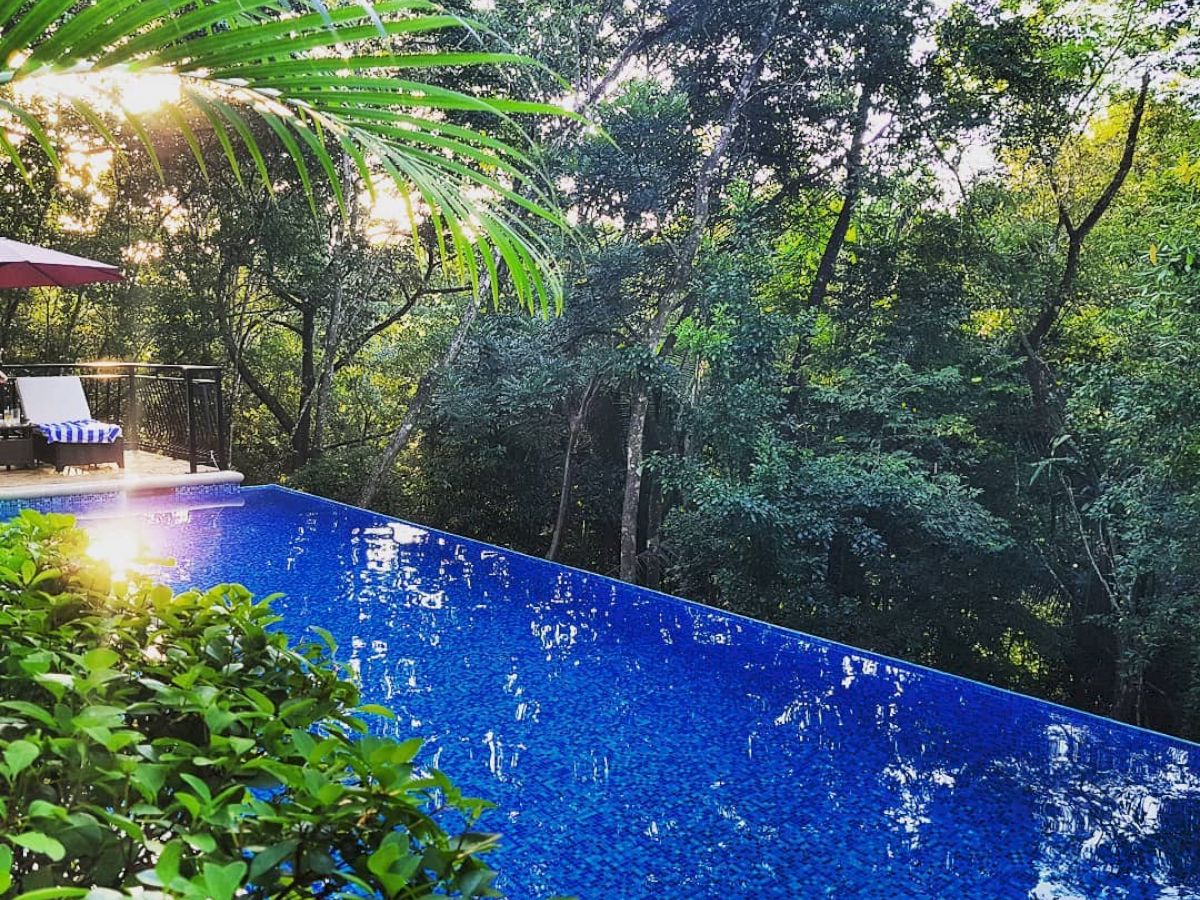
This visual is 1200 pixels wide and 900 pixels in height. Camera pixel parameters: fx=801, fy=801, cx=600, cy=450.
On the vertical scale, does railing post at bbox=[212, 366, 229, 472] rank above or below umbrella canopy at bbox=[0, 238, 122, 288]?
below

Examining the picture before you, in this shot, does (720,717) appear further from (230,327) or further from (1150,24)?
(230,327)

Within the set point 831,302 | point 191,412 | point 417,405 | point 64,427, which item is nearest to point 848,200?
point 831,302

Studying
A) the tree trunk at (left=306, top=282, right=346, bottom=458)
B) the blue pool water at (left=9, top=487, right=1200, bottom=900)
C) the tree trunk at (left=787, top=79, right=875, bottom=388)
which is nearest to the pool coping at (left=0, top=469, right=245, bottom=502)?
the blue pool water at (left=9, top=487, right=1200, bottom=900)

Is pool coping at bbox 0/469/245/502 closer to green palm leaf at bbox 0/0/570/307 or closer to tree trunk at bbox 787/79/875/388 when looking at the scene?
tree trunk at bbox 787/79/875/388

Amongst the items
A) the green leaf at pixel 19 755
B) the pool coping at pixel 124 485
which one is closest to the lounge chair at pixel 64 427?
the pool coping at pixel 124 485

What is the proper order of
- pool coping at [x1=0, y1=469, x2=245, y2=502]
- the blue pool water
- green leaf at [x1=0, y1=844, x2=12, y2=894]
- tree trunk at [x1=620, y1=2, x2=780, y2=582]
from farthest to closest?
tree trunk at [x1=620, y1=2, x2=780, y2=582], pool coping at [x1=0, y1=469, x2=245, y2=502], the blue pool water, green leaf at [x1=0, y1=844, x2=12, y2=894]

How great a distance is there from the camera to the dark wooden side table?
31.0 feet

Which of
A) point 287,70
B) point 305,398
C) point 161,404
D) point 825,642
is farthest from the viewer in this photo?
point 305,398

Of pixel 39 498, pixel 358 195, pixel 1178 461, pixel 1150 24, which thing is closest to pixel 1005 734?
pixel 1178 461

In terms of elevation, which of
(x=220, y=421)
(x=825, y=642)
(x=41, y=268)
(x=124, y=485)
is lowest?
(x=825, y=642)

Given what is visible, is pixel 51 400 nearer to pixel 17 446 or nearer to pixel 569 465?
pixel 17 446

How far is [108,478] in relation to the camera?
363 inches

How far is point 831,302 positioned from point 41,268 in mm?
9077

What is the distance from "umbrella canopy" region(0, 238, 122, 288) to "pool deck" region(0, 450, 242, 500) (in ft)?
7.14
